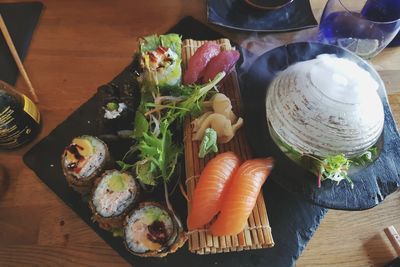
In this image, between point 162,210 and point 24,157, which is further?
point 24,157

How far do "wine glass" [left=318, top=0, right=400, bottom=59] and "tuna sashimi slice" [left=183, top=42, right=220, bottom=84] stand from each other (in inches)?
16.0

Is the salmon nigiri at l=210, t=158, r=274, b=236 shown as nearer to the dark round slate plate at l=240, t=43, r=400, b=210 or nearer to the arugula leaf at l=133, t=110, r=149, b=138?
the dark round slate plate at l=240, t=43, r=400, b=210

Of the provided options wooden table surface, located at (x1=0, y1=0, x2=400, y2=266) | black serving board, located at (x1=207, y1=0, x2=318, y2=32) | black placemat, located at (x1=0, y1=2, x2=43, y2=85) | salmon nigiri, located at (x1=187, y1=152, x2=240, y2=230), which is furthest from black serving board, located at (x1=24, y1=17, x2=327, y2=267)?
black serving board, located at (x1=207, y1=0, x2=318, y2=32)

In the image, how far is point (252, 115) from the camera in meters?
0.80

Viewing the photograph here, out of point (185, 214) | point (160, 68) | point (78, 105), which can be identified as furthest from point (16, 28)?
point (185, 214)

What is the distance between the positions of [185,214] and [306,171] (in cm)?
29

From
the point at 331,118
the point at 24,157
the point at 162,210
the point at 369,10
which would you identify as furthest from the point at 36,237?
the point at 369,10

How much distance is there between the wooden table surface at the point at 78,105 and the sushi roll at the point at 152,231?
0.11 metres

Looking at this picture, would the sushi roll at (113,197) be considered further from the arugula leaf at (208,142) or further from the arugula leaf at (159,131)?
the arugula leaf at (208,142)

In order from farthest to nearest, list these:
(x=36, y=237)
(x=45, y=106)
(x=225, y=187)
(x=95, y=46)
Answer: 1. (x=95, y=46)
2. (x=45, y=106)
3. (x=36, y=237)
4. (x=225, y=187)

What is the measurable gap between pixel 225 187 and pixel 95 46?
2.16 feet

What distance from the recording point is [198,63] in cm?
85

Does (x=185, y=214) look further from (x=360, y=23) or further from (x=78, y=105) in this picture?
(x=360, y=23)

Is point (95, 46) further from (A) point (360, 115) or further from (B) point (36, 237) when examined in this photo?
(A) point (360, 115)
